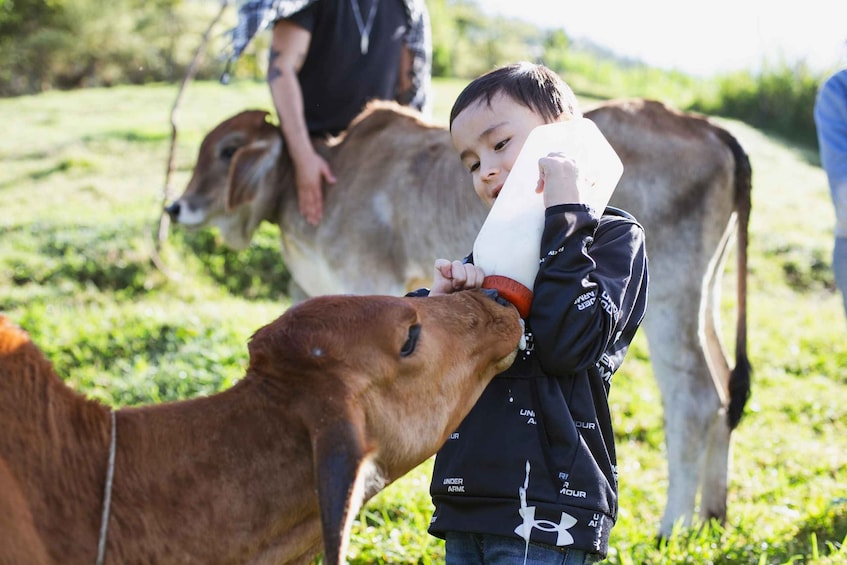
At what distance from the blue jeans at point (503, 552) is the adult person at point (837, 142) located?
2075mm

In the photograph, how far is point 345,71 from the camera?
5188 millimetres

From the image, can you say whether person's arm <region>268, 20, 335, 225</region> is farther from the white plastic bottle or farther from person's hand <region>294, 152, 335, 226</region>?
the white plastic bottle

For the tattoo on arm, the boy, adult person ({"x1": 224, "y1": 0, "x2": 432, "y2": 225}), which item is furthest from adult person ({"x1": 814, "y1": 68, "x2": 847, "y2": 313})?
the tattoo on arm

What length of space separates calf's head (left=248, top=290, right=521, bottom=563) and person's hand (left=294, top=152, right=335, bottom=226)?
276cm

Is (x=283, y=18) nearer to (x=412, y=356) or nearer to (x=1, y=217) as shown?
(x=412, y=356)

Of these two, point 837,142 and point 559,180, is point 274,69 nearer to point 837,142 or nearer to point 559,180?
point 837,142

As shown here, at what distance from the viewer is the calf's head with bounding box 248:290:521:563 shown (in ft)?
6.77

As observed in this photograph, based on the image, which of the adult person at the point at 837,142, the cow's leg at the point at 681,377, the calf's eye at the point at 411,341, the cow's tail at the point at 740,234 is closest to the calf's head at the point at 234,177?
the cow's leg at the point at 681,377

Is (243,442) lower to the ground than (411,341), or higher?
lower

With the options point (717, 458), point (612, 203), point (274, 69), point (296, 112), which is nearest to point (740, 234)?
point (612, 203)

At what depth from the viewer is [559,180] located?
2.37m

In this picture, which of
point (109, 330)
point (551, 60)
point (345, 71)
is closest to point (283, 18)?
point (345, 71)

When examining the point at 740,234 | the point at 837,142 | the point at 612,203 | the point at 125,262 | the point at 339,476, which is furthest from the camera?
the point at 125,262

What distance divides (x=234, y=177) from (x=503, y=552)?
3.17 meters
